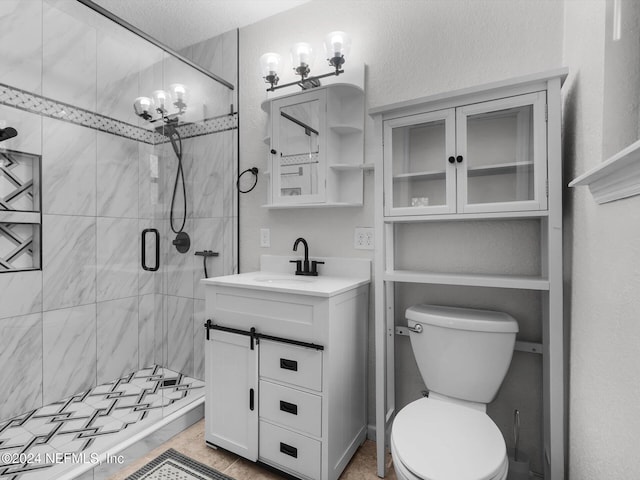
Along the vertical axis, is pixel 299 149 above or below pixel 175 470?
above

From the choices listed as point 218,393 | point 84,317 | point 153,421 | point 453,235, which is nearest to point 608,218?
point 453,235

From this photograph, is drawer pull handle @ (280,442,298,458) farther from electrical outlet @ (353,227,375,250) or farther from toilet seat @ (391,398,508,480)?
electrical outlet @ (353,227,375,250)

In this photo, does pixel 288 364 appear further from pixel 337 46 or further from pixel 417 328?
pixel 337 46

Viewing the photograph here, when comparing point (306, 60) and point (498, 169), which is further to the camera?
point (306, 60)

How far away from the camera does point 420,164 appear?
1475mm

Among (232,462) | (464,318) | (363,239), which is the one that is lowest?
(232,462)

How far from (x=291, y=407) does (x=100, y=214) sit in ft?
6.21

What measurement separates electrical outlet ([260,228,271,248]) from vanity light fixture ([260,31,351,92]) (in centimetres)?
86

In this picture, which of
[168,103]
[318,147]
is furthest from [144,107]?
[318,147]

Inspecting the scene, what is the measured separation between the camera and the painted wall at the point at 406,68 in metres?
1.49

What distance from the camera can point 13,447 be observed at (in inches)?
64.9

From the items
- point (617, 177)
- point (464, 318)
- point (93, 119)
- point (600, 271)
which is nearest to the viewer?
point (617, 177)

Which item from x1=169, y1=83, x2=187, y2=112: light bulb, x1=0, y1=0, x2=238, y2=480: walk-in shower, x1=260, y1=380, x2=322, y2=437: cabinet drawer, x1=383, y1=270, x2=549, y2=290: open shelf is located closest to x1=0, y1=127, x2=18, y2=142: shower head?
x1=0, y1=0, x2=238, y2=480: walk-in shower

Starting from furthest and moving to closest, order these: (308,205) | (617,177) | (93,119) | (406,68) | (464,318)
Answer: (93,119)
(308,205)
(406,68)
(464,318)
(617,177)
